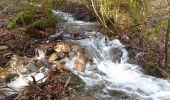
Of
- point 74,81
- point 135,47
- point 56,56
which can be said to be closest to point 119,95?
point 74,81

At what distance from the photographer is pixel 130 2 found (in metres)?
9.90

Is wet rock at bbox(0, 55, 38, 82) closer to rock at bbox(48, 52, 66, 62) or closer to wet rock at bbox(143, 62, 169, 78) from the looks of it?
rock at bbox(48, 52, 66, 62)

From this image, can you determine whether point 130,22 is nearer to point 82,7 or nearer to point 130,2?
point 130,2

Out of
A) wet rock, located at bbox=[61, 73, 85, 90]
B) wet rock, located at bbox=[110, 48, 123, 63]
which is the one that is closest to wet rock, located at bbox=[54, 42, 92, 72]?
wet rock, located at bbox=[61, 73, 85, 90]

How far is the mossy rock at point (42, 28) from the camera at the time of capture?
9836 mm

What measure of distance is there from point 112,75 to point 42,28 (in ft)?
8.79

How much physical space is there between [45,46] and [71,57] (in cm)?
78

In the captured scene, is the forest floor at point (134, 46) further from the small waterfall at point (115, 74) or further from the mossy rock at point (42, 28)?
the mossy rock at point (42, 28)

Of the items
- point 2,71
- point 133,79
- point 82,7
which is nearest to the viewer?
point 2,71

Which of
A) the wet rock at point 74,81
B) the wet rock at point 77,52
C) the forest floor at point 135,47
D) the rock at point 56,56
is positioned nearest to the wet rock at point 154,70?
the forest floor at point 135,47

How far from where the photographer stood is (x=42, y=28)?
10.1 metres

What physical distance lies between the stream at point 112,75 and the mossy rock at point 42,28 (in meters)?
0.28

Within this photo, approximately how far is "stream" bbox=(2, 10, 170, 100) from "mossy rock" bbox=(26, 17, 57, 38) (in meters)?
0.28

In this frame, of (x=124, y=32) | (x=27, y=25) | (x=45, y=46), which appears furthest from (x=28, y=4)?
(x=124, y=32)
